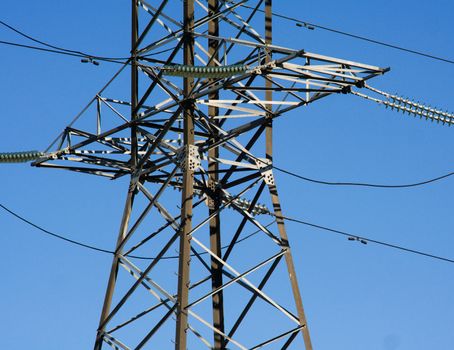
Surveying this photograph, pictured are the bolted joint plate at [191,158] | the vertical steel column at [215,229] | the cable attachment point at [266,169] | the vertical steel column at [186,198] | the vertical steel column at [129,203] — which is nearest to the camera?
the vertical steel column at [186,198]

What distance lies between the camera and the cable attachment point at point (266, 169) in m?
33.9

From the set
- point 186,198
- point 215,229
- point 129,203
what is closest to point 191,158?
point 186,198

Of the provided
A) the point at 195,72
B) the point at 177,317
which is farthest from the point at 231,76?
the point at 177,317

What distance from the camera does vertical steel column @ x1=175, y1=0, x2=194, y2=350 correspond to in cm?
3059

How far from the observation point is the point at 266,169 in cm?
3409

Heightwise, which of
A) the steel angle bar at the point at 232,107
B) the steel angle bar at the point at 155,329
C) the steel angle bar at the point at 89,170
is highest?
the steel angle bar at the point at 232,107

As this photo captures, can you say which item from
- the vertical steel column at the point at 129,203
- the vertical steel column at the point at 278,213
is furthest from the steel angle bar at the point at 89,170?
the vertical steel column at the point at 278,213

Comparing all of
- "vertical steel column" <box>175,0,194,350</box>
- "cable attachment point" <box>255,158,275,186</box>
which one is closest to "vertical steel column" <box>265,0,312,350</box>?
"cable attachment point" <box>255,158,275,186</box>

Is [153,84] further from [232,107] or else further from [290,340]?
[290,340]

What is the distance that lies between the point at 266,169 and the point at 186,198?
3047 millimetres

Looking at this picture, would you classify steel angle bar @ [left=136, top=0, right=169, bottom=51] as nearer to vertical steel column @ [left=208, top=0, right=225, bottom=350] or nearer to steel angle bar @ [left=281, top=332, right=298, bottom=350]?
vertical steel column @ [left=208, top=0, right=225, bottom=350]

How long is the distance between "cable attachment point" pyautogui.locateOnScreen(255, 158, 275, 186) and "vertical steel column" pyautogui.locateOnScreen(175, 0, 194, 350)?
2283mm

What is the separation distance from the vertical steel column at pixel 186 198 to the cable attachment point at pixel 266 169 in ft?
7.49

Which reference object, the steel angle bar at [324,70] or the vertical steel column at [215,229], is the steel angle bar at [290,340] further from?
the steel angle bar at [324,70]
